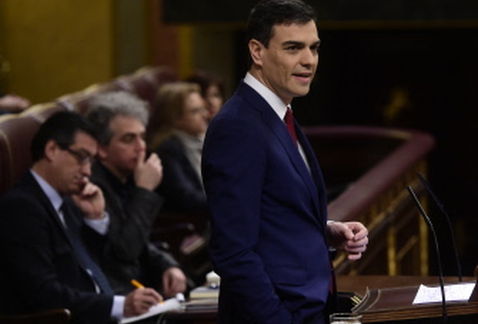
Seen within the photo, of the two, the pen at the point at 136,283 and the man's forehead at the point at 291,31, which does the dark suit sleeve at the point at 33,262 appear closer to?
the pen at the point at 136,283

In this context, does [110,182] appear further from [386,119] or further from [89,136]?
[386,119]

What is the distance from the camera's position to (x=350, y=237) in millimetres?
2615

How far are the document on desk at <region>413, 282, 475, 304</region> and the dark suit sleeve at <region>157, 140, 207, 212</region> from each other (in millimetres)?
3140

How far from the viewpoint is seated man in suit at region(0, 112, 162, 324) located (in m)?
3.76

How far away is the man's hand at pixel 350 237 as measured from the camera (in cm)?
261

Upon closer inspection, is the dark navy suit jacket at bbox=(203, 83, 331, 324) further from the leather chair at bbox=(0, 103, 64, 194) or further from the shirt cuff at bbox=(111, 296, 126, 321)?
the leather chair at bbox=(0, 103, 64, 194)

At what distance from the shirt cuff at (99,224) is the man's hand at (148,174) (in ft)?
1.10

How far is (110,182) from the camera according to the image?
15.8 feet

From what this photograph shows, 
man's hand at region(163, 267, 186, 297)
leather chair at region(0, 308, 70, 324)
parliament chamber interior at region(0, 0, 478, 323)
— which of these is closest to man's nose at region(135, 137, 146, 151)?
man's hand at region(163, 267, 186, 297)

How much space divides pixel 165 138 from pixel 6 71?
3785 millimetres

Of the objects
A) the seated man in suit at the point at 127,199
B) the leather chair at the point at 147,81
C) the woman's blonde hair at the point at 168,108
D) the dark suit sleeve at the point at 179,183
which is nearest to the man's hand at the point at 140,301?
the seated man in suit at the point at 127,199

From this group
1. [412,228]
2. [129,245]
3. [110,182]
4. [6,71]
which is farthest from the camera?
[6,71]

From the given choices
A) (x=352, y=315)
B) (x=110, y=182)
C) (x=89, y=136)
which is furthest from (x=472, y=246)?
(x=352, y=315)

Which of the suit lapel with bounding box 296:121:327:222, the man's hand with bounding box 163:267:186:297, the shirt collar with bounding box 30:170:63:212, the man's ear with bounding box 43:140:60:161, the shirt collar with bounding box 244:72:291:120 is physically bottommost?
the man's hand with bounding box 163:267:186:297
